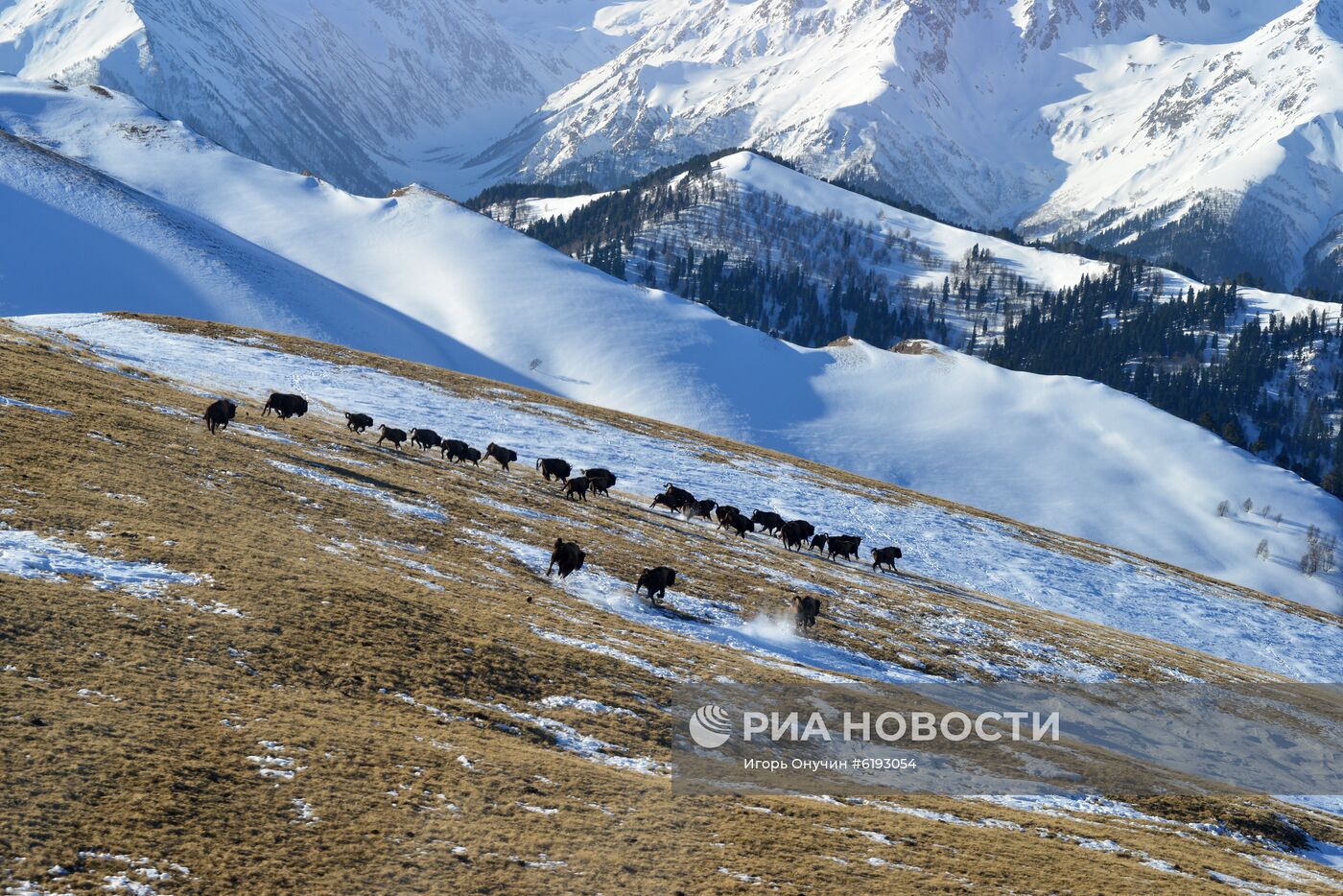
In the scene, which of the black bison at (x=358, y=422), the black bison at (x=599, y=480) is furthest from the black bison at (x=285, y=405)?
the black bison at (x=599, y=480)

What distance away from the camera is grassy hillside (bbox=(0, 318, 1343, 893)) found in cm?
1002

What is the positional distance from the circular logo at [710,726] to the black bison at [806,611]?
27.3 feet

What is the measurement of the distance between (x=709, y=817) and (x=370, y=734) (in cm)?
438

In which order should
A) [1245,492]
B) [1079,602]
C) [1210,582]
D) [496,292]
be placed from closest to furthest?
1. [1079,602]
2. [1210,582]
3. [1245,492]
4. [496,292]

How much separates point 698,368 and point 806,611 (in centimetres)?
10110

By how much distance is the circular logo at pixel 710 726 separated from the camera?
1596 centimetres

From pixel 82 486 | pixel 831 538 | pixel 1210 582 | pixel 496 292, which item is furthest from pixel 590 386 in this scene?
pixel 82 486

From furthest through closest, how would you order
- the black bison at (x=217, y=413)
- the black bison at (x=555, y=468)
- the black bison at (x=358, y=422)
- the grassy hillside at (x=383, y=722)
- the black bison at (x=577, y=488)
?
the black bison at (x=358, y=422) < the black bison at (x=555, y=468) < the black bison at (x=577, y=488) < the black bison at (x=217, y=413) < the grassy hillside at (x=383, y=722)

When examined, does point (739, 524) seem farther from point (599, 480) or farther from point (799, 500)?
point (799, 500)

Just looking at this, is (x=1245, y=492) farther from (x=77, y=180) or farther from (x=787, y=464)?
(x=77, y=180)

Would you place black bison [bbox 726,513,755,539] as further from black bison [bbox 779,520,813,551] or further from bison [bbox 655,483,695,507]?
bison [bbox 655,483,695,507]

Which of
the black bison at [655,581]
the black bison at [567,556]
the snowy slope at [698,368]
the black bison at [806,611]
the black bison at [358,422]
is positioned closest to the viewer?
the black bison at [567,556]

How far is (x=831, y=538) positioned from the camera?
40625 millimetres

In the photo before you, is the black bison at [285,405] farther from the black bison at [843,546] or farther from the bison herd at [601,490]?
the black bison at [843,546]
